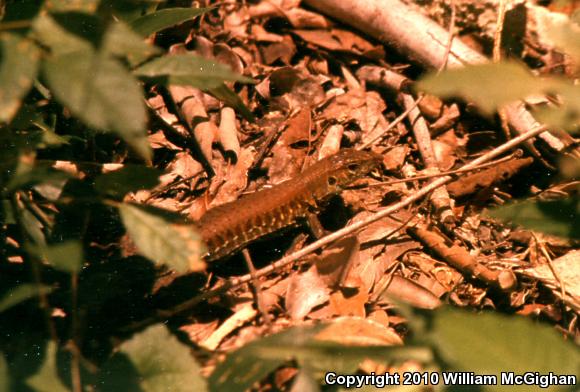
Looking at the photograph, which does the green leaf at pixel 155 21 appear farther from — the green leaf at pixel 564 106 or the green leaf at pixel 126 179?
the green leaf at pixel 564 106

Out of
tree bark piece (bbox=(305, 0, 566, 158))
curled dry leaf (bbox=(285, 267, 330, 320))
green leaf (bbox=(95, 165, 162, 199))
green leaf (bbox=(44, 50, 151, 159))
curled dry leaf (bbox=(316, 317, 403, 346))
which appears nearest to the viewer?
green leaf (bbox=(44, 50, 151, 159))

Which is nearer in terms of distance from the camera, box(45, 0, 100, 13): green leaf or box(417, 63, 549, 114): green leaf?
box(417, 63, 549, 114): green leaf

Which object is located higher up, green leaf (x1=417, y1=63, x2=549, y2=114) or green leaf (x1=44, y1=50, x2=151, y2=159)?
green leaf (x1=417, y1=63, x2=549, y2=114)

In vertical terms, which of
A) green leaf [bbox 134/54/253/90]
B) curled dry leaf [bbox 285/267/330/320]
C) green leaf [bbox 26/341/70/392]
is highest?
green leaf [bbox 134/54/253/90]

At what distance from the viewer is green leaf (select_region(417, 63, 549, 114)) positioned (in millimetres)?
1239

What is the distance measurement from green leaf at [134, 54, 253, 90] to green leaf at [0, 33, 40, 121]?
1.62ft

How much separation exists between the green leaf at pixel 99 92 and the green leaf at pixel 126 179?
2.34 ft

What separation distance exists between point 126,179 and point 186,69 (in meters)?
0.49

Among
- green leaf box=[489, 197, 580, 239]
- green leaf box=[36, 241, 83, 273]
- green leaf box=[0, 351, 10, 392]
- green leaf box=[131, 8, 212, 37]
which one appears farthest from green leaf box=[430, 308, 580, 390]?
green leaf box=[131, 8, 212, 37]

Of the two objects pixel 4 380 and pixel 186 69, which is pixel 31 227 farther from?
pixel 186 69

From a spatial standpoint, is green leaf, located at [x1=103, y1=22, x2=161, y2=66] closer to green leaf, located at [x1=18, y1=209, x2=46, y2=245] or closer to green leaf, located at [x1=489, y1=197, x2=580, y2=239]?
green leaf, located at [x1=18, y1=209, x2=46, y2=245]

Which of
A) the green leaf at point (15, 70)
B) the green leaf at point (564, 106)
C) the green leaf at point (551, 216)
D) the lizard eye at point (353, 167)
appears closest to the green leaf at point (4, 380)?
the green leaf at point (15, 70)

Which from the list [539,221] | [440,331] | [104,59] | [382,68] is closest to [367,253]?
[539,221]

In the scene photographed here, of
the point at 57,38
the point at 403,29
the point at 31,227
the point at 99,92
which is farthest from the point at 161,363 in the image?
the point at 403,29
